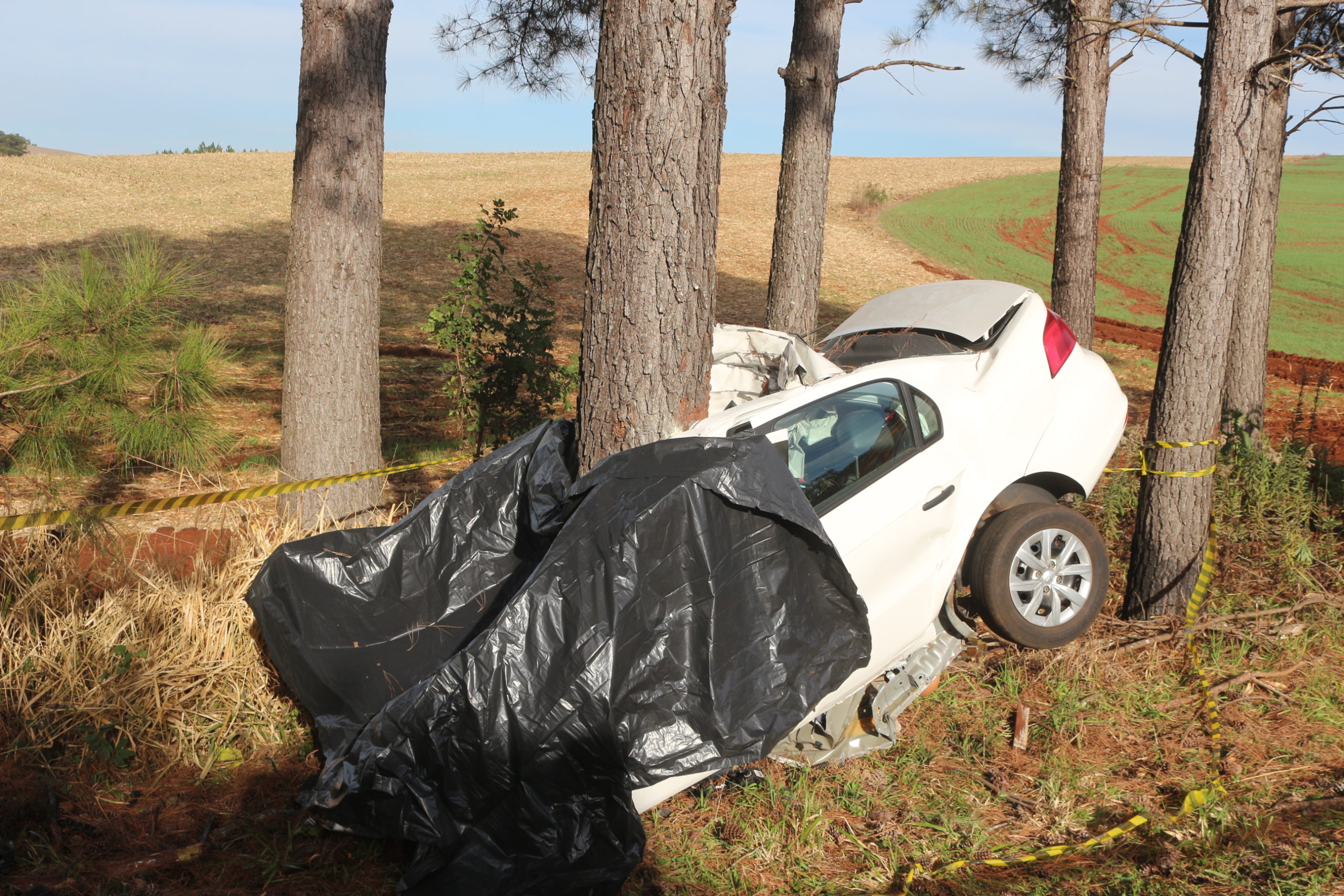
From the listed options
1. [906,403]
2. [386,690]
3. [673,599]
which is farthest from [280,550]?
[906,403]

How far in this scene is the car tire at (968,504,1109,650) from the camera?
405cm

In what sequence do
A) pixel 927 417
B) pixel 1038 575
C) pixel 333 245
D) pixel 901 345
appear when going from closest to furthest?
pixel 927 417 < pixel 1038 575 < pixel 901 345 < pixel 333 245

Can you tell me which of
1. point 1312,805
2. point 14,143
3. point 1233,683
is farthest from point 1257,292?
point 14,143

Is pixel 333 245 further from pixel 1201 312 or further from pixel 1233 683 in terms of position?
pixel 1233 683

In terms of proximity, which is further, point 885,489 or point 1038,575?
point 1038,575

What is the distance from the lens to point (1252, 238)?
7.57 metres

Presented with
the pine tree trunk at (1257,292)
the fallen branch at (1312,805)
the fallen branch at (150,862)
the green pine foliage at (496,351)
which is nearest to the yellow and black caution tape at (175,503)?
the green pine foliage at (496,351)

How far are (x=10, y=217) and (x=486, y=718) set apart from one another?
25.8 metres

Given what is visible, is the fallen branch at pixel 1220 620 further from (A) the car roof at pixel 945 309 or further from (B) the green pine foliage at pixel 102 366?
(B) the green pine foliage at pixel 102 366

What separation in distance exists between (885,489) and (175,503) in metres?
3.47

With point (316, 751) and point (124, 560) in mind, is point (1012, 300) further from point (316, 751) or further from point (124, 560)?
point (124, 560)

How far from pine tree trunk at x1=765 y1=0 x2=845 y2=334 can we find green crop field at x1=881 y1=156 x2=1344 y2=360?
8.79 metres

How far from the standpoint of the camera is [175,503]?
468cm

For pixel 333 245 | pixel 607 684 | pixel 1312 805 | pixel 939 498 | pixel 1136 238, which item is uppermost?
pixel 1136 238
